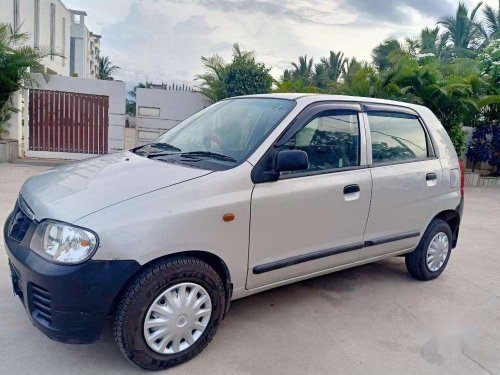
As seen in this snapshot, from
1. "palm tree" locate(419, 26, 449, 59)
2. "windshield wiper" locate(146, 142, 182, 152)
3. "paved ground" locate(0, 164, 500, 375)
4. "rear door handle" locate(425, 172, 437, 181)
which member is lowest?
"paved ground" locate(0, 164, 500, 375)

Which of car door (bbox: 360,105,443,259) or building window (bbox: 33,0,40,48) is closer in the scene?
car door (bbox: 360,105,443,259)

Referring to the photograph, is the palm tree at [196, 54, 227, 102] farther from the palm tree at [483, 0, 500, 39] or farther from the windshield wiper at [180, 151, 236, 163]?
the palm tree at [483, 0, 500, 39]

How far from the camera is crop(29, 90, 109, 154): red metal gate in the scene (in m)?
10.6

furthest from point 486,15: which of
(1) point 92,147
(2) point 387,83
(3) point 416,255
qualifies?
(3) point 416,255

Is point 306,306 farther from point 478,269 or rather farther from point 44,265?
point 478,269

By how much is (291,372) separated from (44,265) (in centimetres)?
164

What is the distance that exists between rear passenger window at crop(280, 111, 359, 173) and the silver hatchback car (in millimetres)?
11

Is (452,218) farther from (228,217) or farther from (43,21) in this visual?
(43,21)

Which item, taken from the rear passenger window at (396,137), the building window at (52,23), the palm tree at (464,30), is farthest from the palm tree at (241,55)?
the building window at (52,23)

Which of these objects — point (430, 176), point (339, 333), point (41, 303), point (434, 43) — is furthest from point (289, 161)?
point (434, 43)

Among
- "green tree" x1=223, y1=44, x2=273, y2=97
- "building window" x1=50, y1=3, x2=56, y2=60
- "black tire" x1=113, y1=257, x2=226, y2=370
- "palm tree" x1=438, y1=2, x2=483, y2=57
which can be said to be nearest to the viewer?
"black tire" x1=113, y1=257, x2=226, y2=370

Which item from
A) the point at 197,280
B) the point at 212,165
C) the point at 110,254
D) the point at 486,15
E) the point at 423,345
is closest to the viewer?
the point at 110,254

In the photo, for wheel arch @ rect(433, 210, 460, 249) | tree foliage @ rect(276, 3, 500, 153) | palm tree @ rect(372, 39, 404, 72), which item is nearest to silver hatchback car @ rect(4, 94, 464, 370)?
wheel arch @ rect(433, 210, 460, 249)

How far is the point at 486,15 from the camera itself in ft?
83.2
